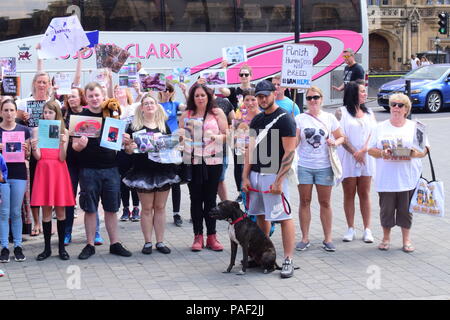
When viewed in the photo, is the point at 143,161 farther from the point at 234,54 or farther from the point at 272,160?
the point at 234,54

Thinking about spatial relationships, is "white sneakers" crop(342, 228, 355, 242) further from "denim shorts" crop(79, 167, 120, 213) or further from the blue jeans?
the blue jeans

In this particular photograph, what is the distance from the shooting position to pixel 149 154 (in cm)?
777

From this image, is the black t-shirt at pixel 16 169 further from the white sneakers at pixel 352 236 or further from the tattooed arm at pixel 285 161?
the white sneakers at pixel 352 236

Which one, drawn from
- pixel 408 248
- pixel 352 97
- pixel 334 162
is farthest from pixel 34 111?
pixel 408 248

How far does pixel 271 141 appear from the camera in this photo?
7.07m

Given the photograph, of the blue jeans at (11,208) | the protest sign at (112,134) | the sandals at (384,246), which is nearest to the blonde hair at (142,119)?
the protest sign at (112,134)

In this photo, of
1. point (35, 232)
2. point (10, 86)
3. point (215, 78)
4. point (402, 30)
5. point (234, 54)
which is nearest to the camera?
point (35, 232)

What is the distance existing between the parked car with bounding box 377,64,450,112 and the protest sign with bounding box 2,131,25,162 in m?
17.4

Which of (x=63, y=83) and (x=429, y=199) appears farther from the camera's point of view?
(x=63, y=83)

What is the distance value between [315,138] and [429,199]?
4.36ft

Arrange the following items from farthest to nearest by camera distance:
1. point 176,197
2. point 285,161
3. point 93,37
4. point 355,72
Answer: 1. point 355,72
2. point 93,37
3. point 176,197
4. point 285,161

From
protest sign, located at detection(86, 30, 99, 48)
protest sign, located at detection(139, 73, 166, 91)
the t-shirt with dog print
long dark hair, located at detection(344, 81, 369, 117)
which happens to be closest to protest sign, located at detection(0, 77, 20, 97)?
protest sign, located at detection(86, 30, 99, 48)

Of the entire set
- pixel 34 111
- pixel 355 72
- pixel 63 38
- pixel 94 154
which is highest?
pixel 63 38

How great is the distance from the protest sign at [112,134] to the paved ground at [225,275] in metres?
1.18
